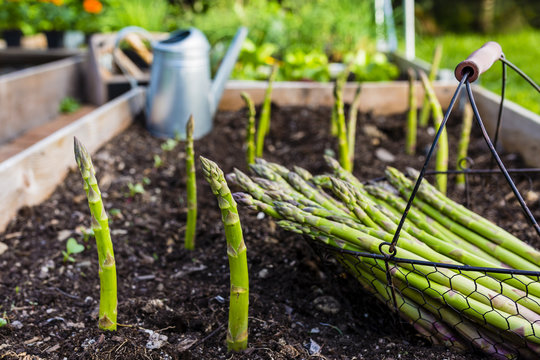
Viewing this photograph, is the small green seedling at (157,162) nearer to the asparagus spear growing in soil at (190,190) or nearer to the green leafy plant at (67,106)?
the asparagus spear growing in soil at (190,190)

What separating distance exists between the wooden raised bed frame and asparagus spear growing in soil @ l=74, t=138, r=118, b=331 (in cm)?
89

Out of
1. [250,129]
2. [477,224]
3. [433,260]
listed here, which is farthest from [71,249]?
[477,224]

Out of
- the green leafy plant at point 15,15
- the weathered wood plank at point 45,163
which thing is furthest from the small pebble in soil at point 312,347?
the green leafy plant at point 15,15

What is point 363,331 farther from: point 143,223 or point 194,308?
point 143,223

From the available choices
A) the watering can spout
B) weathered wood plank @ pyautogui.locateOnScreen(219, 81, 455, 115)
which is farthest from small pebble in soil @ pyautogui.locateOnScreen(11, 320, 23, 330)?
weathered wood plank @ pyautogui.locateOnScreen(219, 81, 455, 115)

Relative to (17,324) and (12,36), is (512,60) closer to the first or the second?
(17,324)

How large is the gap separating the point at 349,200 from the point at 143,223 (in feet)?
3.42

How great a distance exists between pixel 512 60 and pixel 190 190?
3.86m

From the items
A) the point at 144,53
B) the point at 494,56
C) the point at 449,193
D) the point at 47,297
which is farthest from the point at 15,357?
the point at 144,53

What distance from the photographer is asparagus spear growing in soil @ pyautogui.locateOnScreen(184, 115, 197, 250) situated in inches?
65.0

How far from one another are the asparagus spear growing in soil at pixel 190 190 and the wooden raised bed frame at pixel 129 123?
728 millimetres

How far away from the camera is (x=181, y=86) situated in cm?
286

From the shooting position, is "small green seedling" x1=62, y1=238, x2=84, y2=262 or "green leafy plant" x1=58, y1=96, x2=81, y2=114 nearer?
"small green seedling" x1=62, y1=238, x2=84, y2=262

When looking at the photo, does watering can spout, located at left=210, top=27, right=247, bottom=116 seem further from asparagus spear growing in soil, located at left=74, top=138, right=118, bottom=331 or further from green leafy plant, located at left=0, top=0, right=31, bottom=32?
green leafy plant, located at left=0, top=0, right=31, bottom=32
